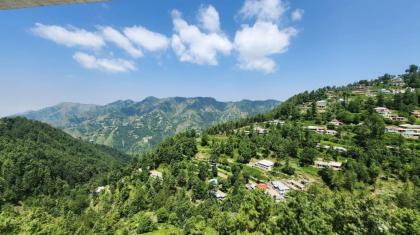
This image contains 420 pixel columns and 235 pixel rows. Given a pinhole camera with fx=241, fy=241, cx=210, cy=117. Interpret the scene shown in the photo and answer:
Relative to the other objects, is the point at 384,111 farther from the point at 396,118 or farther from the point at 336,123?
the point at 336,123

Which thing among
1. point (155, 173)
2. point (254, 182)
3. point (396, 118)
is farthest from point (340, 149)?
point (155, 173)

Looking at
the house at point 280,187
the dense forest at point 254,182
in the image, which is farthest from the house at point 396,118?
the house at point 280,187

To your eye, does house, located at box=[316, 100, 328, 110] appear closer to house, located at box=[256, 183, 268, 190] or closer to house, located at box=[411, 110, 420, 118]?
house, located at box=[411, 110, 420, 118]

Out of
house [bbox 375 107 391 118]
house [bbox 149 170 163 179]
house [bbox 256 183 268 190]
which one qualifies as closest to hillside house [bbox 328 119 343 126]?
house [bbox 375 107 391 118]

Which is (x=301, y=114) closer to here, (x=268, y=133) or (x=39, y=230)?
(x=268, y=133)

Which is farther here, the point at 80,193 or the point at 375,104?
the point at 375,104

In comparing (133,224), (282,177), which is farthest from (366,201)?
(282,177)
